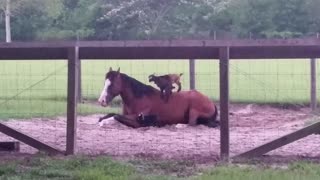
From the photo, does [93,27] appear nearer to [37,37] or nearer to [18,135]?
[37,37]

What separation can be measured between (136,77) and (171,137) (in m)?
12.4

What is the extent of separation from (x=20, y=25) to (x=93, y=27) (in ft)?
12.5

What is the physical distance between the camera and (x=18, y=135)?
1059 cm

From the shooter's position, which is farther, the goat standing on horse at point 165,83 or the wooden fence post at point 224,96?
the goat standing on horse at point 165,83

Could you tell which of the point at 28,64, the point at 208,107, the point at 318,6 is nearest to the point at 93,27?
the point at 28,64

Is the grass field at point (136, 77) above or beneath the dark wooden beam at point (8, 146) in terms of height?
above

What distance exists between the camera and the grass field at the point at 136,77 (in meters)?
18.1

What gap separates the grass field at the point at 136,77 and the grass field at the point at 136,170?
14.4 feet

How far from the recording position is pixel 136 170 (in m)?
8.89

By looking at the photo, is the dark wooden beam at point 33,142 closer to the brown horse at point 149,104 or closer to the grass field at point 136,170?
the grass field at point 136,170

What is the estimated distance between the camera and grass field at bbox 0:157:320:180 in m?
8.30

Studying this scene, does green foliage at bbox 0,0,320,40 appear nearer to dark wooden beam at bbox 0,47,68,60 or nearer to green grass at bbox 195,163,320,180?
dark wooden beam at bbox 0,47,68,60

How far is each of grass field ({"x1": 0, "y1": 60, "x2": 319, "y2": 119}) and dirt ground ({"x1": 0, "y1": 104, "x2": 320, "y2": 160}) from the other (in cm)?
93

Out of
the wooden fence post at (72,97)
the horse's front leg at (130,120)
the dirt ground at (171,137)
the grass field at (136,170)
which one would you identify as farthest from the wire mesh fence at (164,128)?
the grass field at (136,170)
